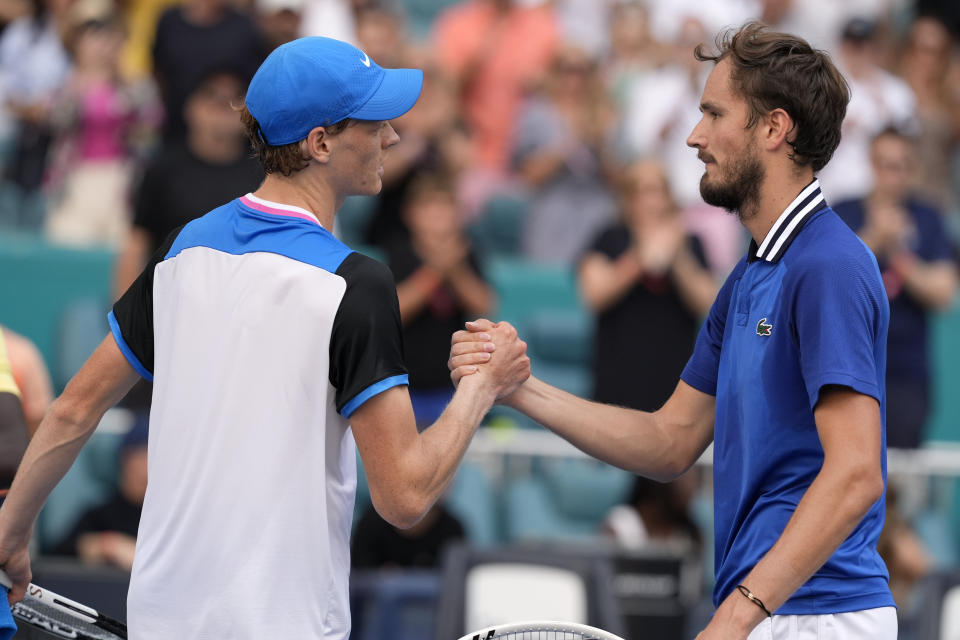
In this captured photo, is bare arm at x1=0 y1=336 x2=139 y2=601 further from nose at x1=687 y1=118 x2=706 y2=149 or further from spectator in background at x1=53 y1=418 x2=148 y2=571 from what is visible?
spectator in background at x1=53 y1=418 x2=148 y2=571

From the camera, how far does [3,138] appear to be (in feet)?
30.0

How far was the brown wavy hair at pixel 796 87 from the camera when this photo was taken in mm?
3102

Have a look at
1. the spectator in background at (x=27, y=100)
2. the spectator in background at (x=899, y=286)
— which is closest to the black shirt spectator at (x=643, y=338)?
the spectator in background at (x=899, y=286)

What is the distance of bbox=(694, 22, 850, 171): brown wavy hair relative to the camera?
3.10 m

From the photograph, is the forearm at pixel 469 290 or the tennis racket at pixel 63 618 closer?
the tennis racket at pixel 63 618

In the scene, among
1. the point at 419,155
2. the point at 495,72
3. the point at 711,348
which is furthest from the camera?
the point at 495,72

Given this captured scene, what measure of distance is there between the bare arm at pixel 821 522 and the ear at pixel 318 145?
119 cm

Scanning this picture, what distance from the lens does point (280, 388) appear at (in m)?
2.83

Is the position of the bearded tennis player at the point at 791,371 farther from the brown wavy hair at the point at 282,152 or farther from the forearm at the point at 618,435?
the brown wavy hair at the point at 282,152

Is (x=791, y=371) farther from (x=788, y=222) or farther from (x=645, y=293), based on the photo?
(x=645, y=293)

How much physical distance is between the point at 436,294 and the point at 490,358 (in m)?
3.96

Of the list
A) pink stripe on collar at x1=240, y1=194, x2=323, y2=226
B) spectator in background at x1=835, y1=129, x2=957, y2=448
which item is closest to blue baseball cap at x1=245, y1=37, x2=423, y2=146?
pink stripe on collar at x1=240, y1=194, x2=323, y2=226

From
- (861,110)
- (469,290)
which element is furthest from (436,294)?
(861,110)

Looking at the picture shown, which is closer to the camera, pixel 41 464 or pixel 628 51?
pixel 41 464
